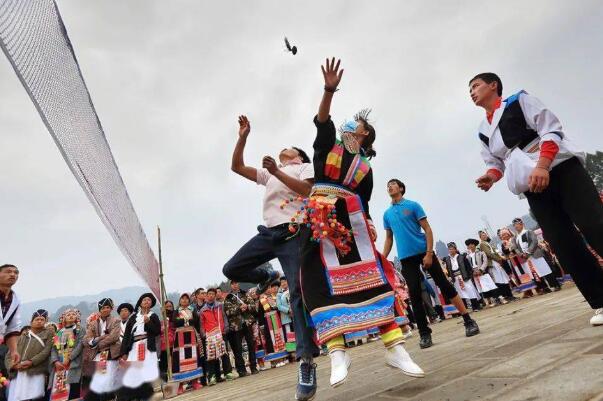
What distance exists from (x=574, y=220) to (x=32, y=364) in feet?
25.3

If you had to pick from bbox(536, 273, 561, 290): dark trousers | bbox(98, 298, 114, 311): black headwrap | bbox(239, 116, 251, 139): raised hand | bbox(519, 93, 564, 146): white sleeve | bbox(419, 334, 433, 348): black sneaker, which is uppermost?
bbox(239, 116, 251, 139): raised hand

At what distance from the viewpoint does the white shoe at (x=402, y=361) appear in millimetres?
2074

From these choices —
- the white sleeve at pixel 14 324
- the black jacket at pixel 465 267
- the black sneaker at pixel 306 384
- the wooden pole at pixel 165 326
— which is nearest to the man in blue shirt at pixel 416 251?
the black sneaker at pixel 306 384

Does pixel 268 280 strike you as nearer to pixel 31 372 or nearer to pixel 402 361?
pixel 402 361

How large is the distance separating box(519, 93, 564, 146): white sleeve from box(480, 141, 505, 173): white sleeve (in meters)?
0.42

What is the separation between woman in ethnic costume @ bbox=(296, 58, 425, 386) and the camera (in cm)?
224

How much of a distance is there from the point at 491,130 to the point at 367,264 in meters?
1.47

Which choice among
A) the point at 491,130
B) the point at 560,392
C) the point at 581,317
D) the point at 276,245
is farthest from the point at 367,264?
the point at 581,317

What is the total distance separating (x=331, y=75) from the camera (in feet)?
7.77

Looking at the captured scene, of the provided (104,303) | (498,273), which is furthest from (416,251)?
(498,273)

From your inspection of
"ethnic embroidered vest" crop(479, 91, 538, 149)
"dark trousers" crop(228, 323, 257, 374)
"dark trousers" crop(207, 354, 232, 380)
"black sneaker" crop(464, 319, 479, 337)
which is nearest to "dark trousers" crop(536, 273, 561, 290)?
"black sneaker" crop(464, 319, 479, 337)

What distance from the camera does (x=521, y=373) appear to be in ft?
5.51

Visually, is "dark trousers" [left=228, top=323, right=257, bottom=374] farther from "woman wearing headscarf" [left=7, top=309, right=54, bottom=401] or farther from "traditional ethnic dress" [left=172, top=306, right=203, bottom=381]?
"woman wearing headscarf" [left=7, top=309, right=54, bottom=401]

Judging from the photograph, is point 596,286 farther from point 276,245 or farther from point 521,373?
point 276,245
